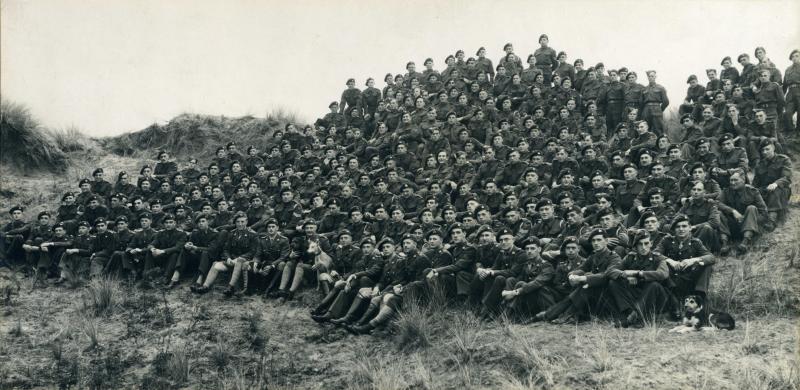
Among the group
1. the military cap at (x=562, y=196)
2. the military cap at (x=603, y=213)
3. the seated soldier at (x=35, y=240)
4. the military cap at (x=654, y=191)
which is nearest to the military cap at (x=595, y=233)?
the military cap at (x=603, y=213)

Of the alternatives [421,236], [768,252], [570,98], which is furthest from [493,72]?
[768,252]

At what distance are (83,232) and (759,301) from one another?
11.1 m

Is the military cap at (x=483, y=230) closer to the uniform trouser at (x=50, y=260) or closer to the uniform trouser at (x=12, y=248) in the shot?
the uniform trouser at (x=50, y=260)

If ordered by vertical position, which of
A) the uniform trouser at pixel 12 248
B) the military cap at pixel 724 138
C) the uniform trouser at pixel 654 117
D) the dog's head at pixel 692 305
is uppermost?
the uniform trouser at pixel 654 117

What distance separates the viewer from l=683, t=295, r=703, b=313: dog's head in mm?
7793

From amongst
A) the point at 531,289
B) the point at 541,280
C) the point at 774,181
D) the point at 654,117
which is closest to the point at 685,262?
the point at 541,280

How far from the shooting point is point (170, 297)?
1124 centimetres

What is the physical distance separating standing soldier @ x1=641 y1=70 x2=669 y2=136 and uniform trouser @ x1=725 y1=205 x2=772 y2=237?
447 cm

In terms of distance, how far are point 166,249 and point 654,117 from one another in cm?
989

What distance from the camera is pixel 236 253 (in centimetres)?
1157

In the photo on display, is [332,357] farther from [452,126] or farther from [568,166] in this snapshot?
[452,126]

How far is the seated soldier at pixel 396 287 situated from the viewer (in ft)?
30.6

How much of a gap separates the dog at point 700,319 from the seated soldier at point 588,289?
35.8 inches

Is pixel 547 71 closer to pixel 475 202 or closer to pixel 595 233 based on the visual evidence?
pixel 475 202
